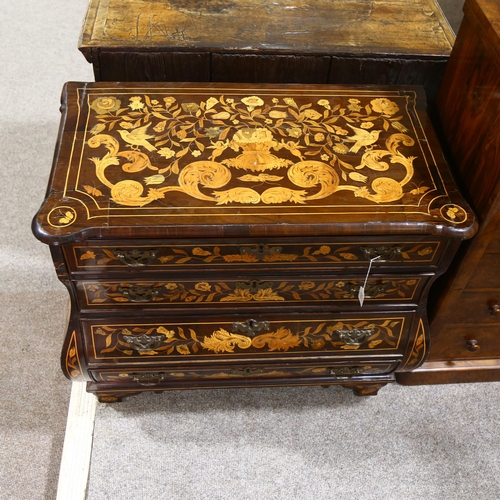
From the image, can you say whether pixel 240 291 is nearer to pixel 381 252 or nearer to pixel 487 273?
pixel 381 252

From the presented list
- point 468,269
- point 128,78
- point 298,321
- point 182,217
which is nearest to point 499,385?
point 468,269

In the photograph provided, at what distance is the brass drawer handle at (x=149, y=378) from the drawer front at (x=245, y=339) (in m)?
0.05

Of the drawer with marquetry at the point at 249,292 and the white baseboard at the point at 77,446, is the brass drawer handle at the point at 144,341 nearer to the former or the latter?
the drawer with marquetry at the point at 249,292

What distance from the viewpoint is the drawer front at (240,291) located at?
1213mm

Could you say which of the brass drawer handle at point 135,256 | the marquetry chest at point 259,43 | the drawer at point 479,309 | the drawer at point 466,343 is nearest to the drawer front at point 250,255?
the brass drawer handle at point 135,256

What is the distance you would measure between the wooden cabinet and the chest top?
0.06 metres

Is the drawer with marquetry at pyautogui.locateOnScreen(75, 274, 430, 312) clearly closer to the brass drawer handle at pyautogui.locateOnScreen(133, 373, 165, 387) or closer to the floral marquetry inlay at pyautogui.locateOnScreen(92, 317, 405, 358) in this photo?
the floral marquetry inlay at pyautogui.locateOnScreen(92, 317, 405, 358)

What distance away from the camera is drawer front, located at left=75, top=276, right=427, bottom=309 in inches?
47.8

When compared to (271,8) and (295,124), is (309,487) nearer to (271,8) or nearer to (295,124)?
(295,124)

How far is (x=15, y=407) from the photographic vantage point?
155 cm

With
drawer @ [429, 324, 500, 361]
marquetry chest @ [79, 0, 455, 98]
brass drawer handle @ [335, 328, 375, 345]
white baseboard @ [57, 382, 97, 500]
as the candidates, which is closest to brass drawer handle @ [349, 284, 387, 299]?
brass drawer handle @ [335, 328, 375, 345]

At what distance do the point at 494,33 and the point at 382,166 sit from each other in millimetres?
319

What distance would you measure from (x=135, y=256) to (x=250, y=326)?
0.34m

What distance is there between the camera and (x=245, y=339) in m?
1.36
